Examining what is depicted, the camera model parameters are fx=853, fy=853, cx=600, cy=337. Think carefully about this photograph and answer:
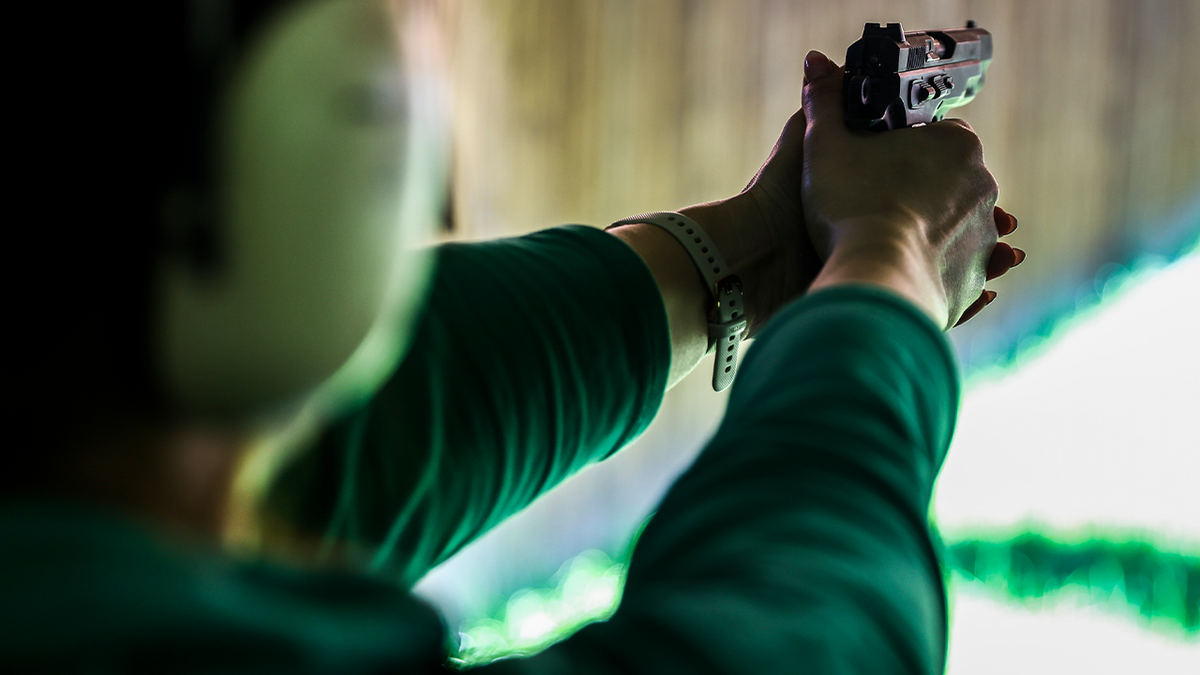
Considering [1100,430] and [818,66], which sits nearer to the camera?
[818,66]

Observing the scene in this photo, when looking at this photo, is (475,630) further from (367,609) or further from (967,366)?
(367,609)

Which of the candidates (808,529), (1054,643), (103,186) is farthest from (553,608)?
(103,186)

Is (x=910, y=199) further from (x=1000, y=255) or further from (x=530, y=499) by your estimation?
(x=530, y=499)

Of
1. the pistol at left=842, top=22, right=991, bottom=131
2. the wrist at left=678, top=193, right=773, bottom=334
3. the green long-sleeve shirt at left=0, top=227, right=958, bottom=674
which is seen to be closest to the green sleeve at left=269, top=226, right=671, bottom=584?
the green long-sleeve shirt at left=0, top=227, right=958, bottom=674

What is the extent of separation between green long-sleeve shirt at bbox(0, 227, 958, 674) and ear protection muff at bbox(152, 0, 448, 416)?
0.05 meters

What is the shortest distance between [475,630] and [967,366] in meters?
1.24

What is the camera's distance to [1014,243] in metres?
1.74

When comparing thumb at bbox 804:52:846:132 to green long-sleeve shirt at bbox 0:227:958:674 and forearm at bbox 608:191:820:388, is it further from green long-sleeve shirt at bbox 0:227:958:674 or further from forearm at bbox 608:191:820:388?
→ green long-sleeve shirt at bbox 0:227:958:674

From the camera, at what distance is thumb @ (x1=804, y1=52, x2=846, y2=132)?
0.77m

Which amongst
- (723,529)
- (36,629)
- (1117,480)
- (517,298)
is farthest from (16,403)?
(1117,480)

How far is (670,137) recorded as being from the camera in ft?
6.77

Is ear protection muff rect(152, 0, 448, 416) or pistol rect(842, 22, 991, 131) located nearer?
ear protection muff rect(152, 0, 448, 416)

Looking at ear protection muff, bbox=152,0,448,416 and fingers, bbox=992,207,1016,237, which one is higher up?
fingers, bbox=992,207,1016,237

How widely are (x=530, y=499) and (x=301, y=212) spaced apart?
383 mm
